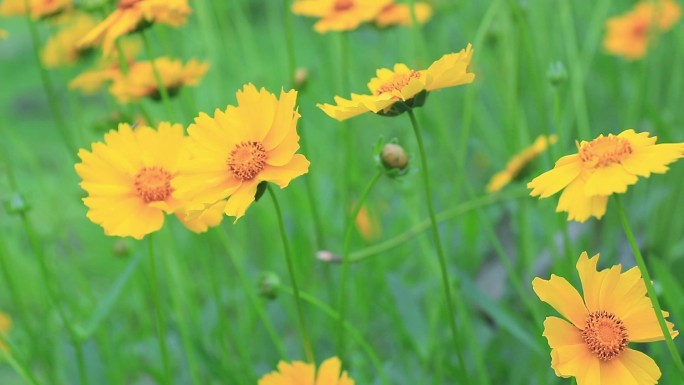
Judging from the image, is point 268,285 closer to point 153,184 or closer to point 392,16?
point 153,184

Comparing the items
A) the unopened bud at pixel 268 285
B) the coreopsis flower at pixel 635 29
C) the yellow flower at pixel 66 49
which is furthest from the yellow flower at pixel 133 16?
the coreopsis flower at pixel 635 29

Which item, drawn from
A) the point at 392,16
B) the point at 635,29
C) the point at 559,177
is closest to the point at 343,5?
the point at 392,16

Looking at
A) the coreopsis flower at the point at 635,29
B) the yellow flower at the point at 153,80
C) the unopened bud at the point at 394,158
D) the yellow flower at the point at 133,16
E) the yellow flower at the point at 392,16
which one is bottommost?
the unopened bud at the point at 394,158

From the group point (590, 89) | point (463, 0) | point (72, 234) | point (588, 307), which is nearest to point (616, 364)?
point (588, 307)

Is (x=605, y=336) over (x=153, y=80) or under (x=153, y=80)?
under

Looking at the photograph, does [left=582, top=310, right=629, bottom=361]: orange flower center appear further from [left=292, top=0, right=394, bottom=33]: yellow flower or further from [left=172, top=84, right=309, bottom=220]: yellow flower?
[left=292, top=0, right=394, bottom=33]: yellow flower

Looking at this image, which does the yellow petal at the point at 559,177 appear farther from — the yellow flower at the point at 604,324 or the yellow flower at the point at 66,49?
the yellow flower at the point at 66,49

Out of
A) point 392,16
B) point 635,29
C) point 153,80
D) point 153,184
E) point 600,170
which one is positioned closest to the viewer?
point 600,170
